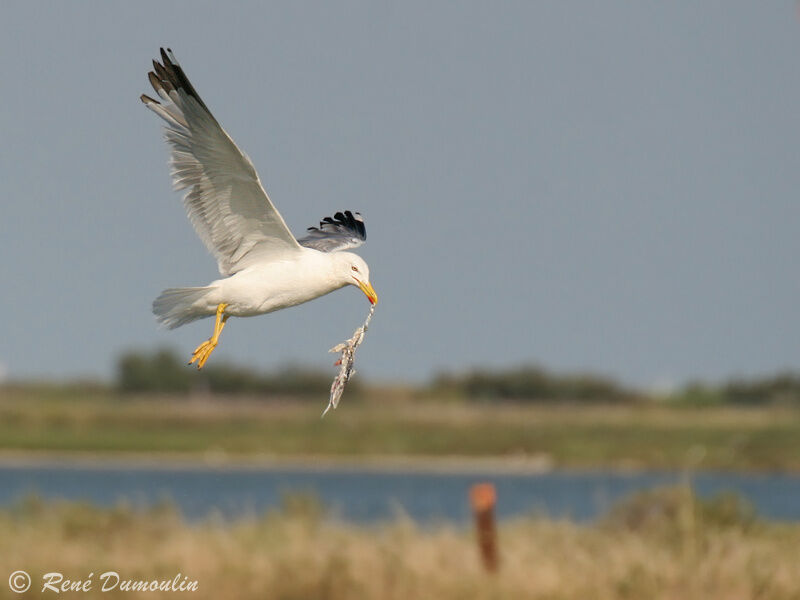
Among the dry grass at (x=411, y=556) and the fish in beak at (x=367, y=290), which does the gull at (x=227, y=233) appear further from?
the dry grass at (x=411, y=556)

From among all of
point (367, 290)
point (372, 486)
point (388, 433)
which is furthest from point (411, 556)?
point (388, 433)

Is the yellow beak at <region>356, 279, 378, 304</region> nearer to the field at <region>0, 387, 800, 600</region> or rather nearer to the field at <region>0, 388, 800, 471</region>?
the field at <region>0, 387, 800, 600</region>

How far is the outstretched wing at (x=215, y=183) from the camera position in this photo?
679 centimetres

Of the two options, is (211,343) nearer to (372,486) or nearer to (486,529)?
(486,529)

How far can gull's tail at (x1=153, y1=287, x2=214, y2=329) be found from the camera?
6.81 meters

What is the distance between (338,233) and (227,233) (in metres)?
2.14

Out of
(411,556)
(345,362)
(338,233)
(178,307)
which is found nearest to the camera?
(345,362)

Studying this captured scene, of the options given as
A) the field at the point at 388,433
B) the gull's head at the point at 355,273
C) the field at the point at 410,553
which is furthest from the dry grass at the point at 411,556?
the field at the point at 388,433

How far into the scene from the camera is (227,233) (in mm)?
7086

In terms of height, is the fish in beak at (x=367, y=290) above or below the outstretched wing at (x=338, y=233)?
below

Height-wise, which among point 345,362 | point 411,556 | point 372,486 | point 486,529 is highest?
point 345,362

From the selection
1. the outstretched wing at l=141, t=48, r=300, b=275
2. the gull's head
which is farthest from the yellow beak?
the outstretched wing at l=141, t=48, r=300, b=275

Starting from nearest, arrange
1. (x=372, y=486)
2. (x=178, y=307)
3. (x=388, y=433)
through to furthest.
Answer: (x=178, y=307), (x=372, y=486), (x=388, y=433)

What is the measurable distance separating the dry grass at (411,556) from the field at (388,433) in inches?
1259
